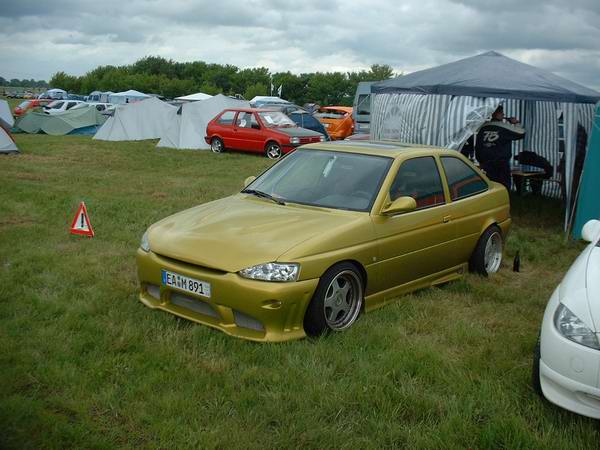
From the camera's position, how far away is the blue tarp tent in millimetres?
8414

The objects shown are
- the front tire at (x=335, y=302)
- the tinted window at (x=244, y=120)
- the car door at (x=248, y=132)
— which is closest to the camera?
the front tire at (x=335, y=302)

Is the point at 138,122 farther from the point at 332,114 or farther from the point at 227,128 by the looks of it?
the point at 332,114

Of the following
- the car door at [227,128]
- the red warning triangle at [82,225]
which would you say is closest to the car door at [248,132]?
the car door at [227,128]

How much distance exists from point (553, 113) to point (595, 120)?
500 cm

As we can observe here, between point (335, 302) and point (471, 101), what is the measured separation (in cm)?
687

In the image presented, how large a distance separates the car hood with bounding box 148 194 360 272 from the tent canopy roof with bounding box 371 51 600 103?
5987 millimetres

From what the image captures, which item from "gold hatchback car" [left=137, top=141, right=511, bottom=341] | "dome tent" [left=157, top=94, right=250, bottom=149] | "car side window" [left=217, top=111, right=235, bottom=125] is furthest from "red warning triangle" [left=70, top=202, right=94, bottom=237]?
"dome tent" [left=157, top=94, right=250, bottom=149]

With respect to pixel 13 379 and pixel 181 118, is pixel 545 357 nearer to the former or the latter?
pixel 13 379

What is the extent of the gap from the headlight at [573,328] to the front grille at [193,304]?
88.0 inches

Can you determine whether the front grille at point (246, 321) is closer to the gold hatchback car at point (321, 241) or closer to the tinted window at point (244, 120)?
the gold hatchback car at point (321, 241)

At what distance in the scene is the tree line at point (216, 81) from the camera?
7938cm

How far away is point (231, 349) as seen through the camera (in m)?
4.28

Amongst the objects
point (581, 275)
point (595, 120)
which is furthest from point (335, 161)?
point (595, 120)

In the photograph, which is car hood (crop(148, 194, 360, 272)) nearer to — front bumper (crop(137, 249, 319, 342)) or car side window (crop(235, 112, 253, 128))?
front bumper (crop(137, 249, 319, 342))
